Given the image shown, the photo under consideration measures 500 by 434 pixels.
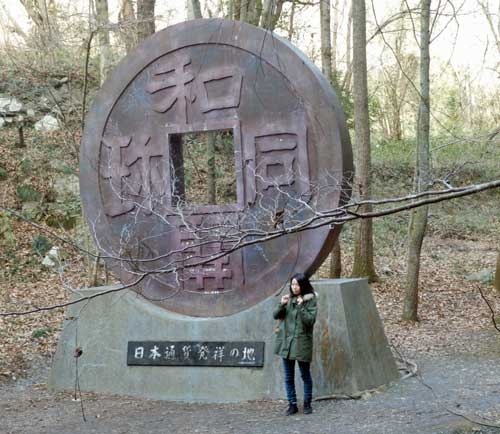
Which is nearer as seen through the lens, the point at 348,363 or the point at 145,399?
the point at 348,363

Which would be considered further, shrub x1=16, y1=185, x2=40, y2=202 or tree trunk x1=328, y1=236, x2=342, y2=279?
shrub x1=16, y1=185, x2=40, y2=202

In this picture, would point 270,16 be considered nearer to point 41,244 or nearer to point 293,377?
point 293,377

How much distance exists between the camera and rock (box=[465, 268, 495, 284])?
585 inches

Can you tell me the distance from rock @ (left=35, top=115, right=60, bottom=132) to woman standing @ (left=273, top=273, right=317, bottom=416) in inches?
503

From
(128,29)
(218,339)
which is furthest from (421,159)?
(128,29)

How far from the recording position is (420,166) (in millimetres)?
11516

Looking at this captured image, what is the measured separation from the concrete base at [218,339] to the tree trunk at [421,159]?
12.1 ft

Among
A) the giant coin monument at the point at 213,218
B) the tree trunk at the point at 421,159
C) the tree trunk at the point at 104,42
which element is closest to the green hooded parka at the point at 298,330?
the giant coin monument at the point at 213,218

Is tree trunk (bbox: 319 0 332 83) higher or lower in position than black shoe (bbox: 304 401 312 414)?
higher

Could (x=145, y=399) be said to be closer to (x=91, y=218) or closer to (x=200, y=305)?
(x=200, y=305)

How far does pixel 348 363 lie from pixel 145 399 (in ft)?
7.12

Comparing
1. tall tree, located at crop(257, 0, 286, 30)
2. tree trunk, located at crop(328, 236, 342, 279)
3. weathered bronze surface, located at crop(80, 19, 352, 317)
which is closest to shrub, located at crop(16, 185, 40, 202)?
tree trunk, located at crop(328, 236, 342, 279)

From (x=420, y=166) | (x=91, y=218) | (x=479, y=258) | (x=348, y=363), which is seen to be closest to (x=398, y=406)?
(x=348, y=363)

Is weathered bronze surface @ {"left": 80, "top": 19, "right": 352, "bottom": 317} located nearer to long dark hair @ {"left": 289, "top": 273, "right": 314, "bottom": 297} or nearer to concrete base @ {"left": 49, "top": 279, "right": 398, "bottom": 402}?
concrete base @ {"left": 49, "top": 279, "right": 398, "bottom": 402}
